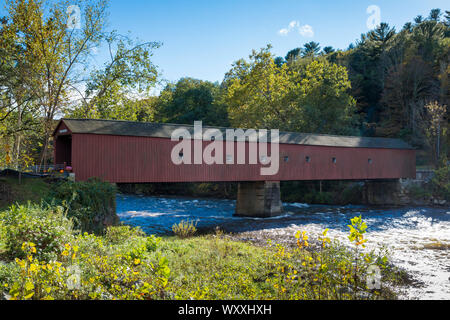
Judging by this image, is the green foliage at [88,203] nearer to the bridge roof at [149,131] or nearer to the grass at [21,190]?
the grass at [21,190]

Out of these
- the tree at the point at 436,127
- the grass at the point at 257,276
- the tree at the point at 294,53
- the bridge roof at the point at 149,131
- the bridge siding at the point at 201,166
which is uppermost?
the tree at the point at 294,53

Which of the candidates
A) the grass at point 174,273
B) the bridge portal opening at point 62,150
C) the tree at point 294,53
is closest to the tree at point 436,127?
the grass at point 174,273

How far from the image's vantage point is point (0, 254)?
243 inches

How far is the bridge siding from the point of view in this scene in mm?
14117

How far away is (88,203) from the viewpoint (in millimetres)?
11469

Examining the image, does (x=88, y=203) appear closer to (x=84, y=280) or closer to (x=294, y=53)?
(x=84, y=280)

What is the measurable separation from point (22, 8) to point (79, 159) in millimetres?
7406

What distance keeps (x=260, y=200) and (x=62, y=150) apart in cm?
1060

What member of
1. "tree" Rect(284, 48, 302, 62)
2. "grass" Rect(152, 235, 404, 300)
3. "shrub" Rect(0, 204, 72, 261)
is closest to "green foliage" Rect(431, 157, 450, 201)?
"grass" Rect(152, 235, 404, 300)

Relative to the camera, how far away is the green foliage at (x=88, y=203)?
10.9 metres

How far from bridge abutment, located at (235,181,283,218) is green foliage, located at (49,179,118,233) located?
31.2ft

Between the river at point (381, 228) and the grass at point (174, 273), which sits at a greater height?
the grass at point (174, 273)

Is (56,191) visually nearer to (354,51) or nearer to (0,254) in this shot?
(0,254)

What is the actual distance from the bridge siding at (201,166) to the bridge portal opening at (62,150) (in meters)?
2.01
